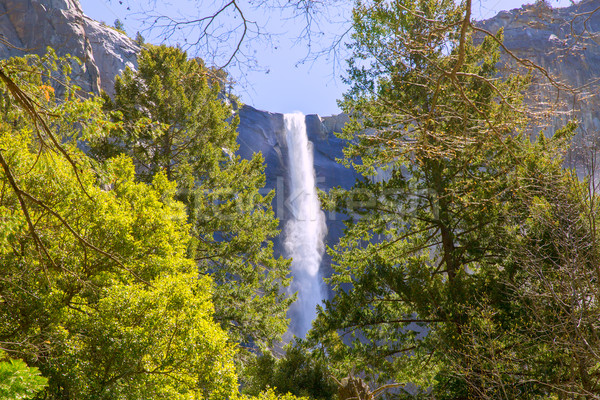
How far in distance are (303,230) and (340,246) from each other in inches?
884

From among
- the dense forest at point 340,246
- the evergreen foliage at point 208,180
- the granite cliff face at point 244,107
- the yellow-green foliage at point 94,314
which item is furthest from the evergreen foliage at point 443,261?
the granite cliff face at point 244,107

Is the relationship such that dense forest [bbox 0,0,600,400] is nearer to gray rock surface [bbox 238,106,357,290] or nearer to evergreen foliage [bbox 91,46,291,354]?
evergreen foliage [bbox 91,46,291,354]

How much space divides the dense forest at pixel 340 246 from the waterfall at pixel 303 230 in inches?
674

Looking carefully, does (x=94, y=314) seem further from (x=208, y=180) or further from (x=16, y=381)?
(x=208, y=180)

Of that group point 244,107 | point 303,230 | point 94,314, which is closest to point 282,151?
point 244,107

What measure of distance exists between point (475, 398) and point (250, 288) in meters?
6.61

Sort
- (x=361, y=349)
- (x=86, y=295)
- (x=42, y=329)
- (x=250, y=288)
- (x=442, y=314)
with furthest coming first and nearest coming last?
1. (x=250, y=288)
2. (x=361, y=349)
3. (x=442, y=314)
4. (x=86, y=295)
5. (x=42, y=329)

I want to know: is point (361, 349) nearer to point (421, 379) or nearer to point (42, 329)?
point (421, 379)

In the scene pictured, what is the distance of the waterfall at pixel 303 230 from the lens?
28.8 meters

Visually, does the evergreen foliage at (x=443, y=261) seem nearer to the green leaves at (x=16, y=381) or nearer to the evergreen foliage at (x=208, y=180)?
the evergreen foliage at (x=208, y=180)

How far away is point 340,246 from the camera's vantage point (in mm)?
9297

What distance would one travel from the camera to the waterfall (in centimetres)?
2877

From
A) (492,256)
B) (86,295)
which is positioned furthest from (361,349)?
(86,295)

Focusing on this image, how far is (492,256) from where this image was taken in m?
7.71
